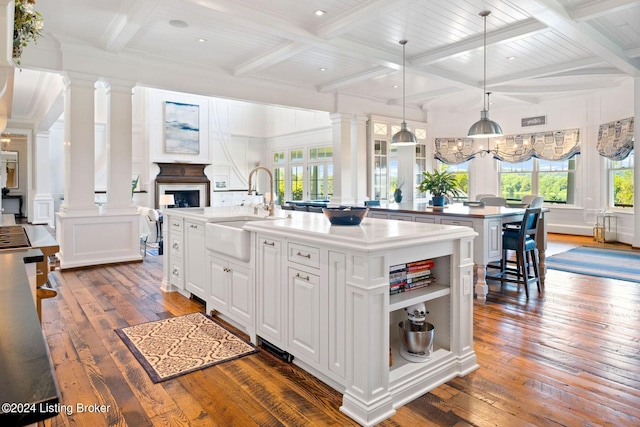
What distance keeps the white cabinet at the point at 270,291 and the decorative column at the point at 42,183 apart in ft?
33.6

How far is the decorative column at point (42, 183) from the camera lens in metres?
10.4

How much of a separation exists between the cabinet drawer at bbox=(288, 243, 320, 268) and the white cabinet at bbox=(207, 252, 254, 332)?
0.56m

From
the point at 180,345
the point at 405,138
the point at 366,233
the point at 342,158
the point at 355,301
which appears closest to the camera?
the point at 355,301

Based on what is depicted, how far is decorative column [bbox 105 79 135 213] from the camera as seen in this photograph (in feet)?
17.9

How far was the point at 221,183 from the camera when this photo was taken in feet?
39.8

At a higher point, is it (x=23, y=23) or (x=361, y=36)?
(x=361, y=36)

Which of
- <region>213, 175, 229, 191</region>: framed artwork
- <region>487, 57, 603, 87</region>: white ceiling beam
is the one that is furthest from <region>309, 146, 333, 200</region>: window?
<region>487, 57, 603, 87</region>: white ceiling beam

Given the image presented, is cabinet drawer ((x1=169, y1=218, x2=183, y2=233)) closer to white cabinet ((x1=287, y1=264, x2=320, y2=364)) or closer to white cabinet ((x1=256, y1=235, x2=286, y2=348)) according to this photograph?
white cabinet ((x1=256, y1=235, x2=286, y2=348))

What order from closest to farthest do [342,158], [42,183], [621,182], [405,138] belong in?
[405,138], [621,182], [342,158], [42,183]

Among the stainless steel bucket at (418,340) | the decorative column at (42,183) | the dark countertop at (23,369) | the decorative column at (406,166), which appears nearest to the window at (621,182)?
the decorative column at (406,166)

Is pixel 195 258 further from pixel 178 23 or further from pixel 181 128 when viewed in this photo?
pixel 181 128

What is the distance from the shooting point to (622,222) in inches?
301

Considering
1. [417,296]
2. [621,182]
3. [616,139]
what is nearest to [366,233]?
[417,296]

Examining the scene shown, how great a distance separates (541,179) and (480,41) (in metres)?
5.56
